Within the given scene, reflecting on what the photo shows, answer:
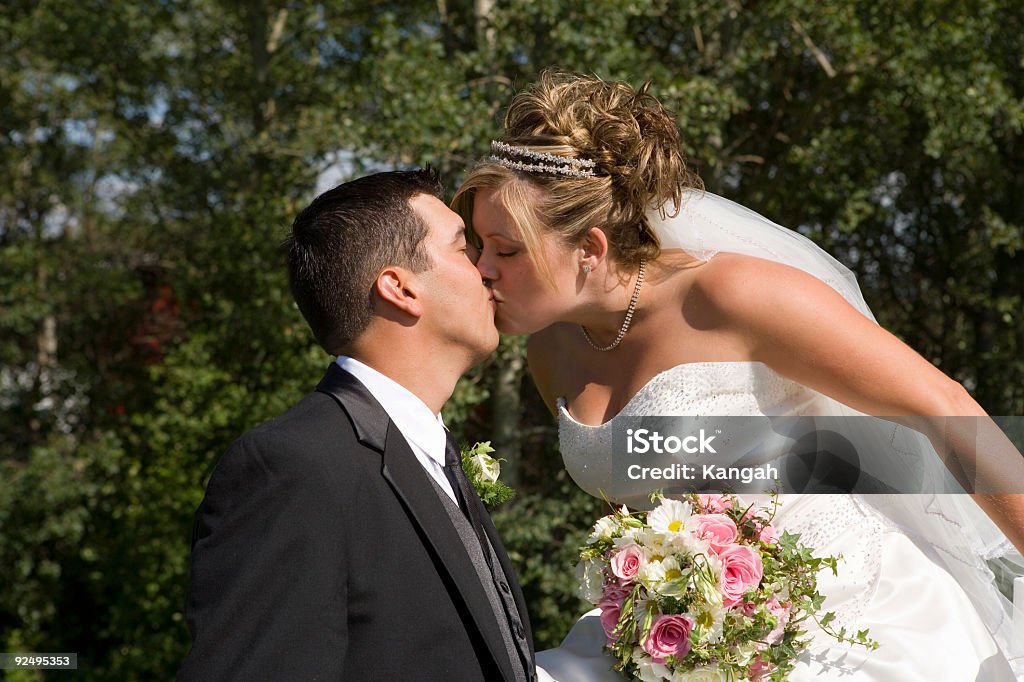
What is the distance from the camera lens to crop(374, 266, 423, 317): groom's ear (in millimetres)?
2316

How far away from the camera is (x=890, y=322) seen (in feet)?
31.3

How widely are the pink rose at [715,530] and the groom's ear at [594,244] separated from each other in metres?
0.97

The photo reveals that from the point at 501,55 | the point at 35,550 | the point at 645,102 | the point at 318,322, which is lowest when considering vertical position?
the point at 35,550

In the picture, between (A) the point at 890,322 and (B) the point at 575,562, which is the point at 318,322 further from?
(A) the point at 890,322

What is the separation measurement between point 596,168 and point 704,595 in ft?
4.28

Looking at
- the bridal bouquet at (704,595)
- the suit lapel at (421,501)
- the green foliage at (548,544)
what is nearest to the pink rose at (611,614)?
the bridal bouquet at (704,595)

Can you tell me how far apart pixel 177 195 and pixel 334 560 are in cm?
878

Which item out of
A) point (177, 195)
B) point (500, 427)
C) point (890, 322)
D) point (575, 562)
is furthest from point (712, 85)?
point (177, 195)

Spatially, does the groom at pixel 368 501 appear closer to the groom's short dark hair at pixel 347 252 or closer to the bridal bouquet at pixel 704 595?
the groom's short dark hair at pixel 347 252

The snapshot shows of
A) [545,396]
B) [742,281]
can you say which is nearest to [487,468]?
[742,281]

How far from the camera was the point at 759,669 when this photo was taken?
2.42 metres

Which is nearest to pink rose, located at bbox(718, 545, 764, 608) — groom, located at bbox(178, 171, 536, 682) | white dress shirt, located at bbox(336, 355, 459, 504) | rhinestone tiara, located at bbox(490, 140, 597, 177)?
groom, located at bbox(178, 171, 536, 682)

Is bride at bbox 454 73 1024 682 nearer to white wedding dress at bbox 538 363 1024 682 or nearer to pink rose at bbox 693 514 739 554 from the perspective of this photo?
white wedding dress at bbox 538 363 1024 682

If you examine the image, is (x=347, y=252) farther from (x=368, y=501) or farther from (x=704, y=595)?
(x=704, y=595)
